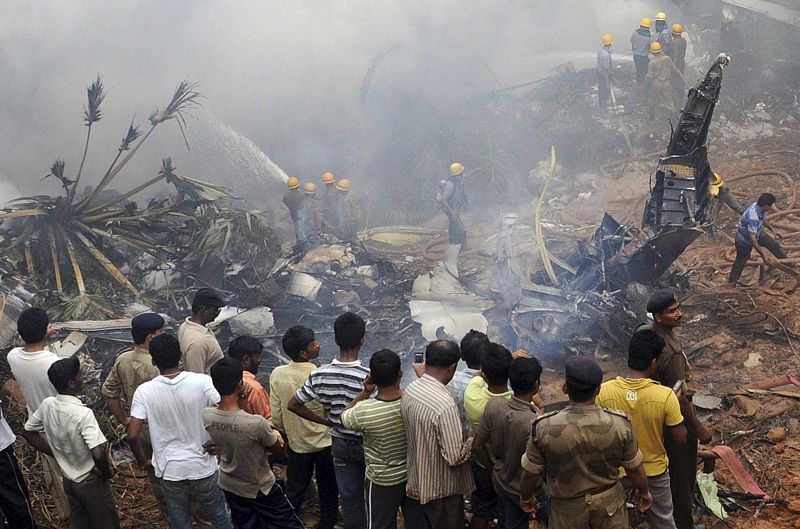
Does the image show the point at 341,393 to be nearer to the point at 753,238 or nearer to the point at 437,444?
the point at 437,444

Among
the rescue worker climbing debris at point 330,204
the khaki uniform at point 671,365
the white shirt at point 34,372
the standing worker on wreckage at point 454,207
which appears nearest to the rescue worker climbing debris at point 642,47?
the standing worker on wreckage at point 454,207

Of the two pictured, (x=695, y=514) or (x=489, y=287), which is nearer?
(x=695, y=514)

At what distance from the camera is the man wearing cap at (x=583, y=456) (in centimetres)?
356

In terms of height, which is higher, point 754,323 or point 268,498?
point 268,498

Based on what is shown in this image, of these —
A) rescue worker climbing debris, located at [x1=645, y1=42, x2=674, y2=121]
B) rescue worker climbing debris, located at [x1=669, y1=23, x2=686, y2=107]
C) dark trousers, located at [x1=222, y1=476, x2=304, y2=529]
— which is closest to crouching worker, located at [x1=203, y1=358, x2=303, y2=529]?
dark trousers, located at [x1=222, y1=476, x2=304, y2=529]

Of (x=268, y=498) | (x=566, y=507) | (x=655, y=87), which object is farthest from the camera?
(x=655, y=87)

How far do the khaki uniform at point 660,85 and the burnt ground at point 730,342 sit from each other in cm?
215

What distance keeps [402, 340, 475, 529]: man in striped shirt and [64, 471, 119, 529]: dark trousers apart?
1.95m

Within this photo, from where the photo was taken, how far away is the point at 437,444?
3.97 meters

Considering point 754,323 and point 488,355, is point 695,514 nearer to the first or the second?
point 488,355

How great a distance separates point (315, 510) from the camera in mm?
5734

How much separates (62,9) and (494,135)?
9123 millimetres

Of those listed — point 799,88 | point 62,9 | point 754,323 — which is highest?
point 62,9

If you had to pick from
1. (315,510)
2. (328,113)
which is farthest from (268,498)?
(328,113)
